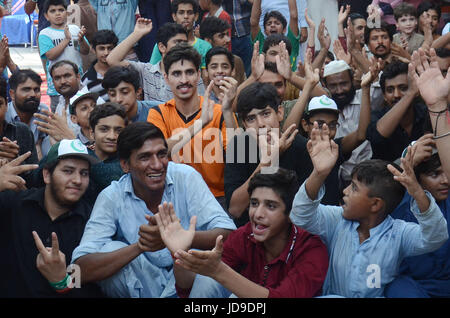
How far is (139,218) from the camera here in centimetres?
345

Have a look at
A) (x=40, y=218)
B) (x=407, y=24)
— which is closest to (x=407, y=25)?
(x=407, y=24)

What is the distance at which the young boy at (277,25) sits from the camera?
657 cm

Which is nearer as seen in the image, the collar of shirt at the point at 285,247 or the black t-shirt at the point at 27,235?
the collar of shirt at the point at 285,247

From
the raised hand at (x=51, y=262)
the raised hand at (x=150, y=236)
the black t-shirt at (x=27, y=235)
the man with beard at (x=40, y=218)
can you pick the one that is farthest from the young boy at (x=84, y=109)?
the raised hand at (x=150, y=236)

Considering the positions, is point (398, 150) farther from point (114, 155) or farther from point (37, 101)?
point (37, 101)

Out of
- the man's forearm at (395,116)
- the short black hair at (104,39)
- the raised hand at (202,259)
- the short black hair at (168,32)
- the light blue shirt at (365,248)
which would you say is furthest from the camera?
the short black hair at (104,39)

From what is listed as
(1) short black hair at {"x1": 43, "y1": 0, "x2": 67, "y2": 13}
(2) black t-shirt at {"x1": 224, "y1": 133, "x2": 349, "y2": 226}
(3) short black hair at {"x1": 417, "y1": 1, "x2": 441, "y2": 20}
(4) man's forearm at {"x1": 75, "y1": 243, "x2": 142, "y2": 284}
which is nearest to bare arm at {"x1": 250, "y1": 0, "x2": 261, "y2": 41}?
(3) short black hair at {"x1": 417, "y1": 1, "x2": 441, "y2": 20}

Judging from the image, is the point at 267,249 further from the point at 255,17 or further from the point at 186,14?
the point at 255,17

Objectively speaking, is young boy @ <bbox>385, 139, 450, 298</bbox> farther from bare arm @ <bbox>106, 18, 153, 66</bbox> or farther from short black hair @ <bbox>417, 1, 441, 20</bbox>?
short black hair @ <bbox>417, 1, 441, 20</bbox>

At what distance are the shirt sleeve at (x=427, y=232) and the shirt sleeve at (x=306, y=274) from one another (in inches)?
16.6

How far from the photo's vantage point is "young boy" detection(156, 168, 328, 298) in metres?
2.92

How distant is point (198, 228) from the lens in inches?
138

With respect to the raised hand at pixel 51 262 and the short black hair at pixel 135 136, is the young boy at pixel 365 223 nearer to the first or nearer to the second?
the short black hair at pixel 135 136
